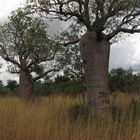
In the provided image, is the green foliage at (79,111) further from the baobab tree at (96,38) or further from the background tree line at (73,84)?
the background tree line at (73,84)

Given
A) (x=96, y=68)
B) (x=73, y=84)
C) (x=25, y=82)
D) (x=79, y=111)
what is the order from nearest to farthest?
(x=79, y=111) < (x=96, y=68) < (x=25, y=82) < (x=73, y=84)

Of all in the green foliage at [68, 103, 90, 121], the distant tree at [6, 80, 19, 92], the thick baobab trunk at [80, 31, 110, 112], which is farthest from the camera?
the distant tree at [6, 80, 19, 92]

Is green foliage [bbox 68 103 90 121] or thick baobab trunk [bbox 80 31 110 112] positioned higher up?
thick baobab trunk [bbox 80 31 110 112]

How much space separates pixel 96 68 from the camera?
12359 millimetres

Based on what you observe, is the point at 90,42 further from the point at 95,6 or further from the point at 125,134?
the point at 125,134

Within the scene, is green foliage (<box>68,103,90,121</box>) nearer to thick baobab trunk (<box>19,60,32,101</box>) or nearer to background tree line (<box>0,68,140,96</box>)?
background tree line (<box>0,68,140,96</box>)

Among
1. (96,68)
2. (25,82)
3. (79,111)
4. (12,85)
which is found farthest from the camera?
(12,85)

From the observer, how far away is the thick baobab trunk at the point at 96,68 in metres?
12.3

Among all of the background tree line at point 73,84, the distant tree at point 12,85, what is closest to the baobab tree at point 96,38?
the background tree line at point 73,84

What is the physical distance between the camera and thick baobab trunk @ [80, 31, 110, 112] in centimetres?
1234

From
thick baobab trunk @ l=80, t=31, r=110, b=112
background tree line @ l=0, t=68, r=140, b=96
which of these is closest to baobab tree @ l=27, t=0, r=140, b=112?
thick baobab trunk @ l=80, t=31, r=110, b=112

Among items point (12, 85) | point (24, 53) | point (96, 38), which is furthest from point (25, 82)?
point (12, 85)

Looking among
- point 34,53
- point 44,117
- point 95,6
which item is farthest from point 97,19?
point 34,53

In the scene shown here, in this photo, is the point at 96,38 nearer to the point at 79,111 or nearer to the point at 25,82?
the point at 79,111
